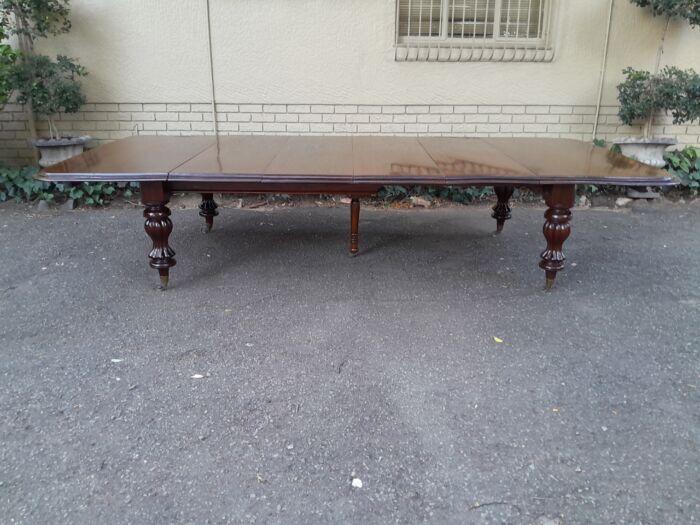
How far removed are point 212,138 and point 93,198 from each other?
5.66 feet

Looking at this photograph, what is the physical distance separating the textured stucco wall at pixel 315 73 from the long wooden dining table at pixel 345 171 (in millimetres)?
1540

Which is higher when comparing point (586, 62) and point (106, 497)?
point (586, 62)

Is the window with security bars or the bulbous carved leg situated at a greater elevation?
the window with security bars

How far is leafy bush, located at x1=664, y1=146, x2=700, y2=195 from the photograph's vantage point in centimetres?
548

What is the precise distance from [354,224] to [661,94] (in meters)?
3.17

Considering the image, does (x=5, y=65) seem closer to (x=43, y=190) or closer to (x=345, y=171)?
(x=43, y=190)

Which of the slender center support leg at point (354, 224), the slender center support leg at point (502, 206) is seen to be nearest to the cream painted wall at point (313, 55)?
the slender center support leg at point (502, 206)

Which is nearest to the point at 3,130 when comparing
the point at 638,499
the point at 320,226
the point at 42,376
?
the point at 320,226

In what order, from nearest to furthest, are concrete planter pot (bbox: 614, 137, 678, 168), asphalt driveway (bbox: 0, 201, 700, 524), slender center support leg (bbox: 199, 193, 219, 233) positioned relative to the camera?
asphalt driveway (bbox: 0, 201, 700, 524)
slender center support leg (bbox: 199, 193, 219, 233)
concrete planter pot (bbox: 614, 137, 678, 168)

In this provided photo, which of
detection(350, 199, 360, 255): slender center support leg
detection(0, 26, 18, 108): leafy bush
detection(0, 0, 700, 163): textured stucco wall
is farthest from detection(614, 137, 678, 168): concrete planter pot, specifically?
detection(0, 26, 18, 108): leafy bush

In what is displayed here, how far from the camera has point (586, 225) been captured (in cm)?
492

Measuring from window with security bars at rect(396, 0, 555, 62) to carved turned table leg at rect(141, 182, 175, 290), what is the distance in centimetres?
304

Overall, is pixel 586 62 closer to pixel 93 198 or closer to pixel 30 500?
pixel 93 198

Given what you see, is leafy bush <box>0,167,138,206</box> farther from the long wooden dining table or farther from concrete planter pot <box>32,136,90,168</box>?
the long wooden dining table
